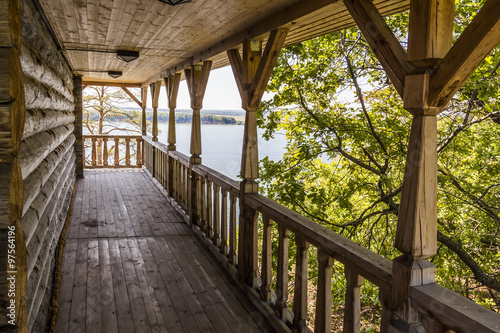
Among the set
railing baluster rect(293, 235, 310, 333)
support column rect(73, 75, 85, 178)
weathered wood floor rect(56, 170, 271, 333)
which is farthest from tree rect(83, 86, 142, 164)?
railing baluster rect(293, 235, 310, 333)

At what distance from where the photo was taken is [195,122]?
5.54m

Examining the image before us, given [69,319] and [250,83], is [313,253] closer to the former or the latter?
[250,83]

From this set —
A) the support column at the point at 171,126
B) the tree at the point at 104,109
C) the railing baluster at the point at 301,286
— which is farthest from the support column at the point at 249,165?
the tree at the point at 104,109

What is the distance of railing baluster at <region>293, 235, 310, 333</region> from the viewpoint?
8.38ft

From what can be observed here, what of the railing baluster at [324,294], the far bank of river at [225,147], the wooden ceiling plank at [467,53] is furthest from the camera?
the far bank of river at [225,147]

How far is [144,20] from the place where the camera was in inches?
140

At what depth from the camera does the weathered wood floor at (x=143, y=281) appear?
2.98 metres

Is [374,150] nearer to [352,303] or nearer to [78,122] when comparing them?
[352,303]

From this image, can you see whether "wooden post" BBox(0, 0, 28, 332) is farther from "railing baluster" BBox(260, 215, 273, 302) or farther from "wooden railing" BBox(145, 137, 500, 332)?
"railing baluster" BBox(260, 215, 273, 302)

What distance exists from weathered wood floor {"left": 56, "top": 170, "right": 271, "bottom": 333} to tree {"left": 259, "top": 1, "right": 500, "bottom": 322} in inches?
107

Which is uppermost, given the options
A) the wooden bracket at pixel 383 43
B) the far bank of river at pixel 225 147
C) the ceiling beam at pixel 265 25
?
the ceiling beam at pixel 265 25

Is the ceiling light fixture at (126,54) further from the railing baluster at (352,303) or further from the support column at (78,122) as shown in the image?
the support column at (78,122)

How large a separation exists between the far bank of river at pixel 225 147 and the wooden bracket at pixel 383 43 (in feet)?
58.6

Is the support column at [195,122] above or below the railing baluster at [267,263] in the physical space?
above
